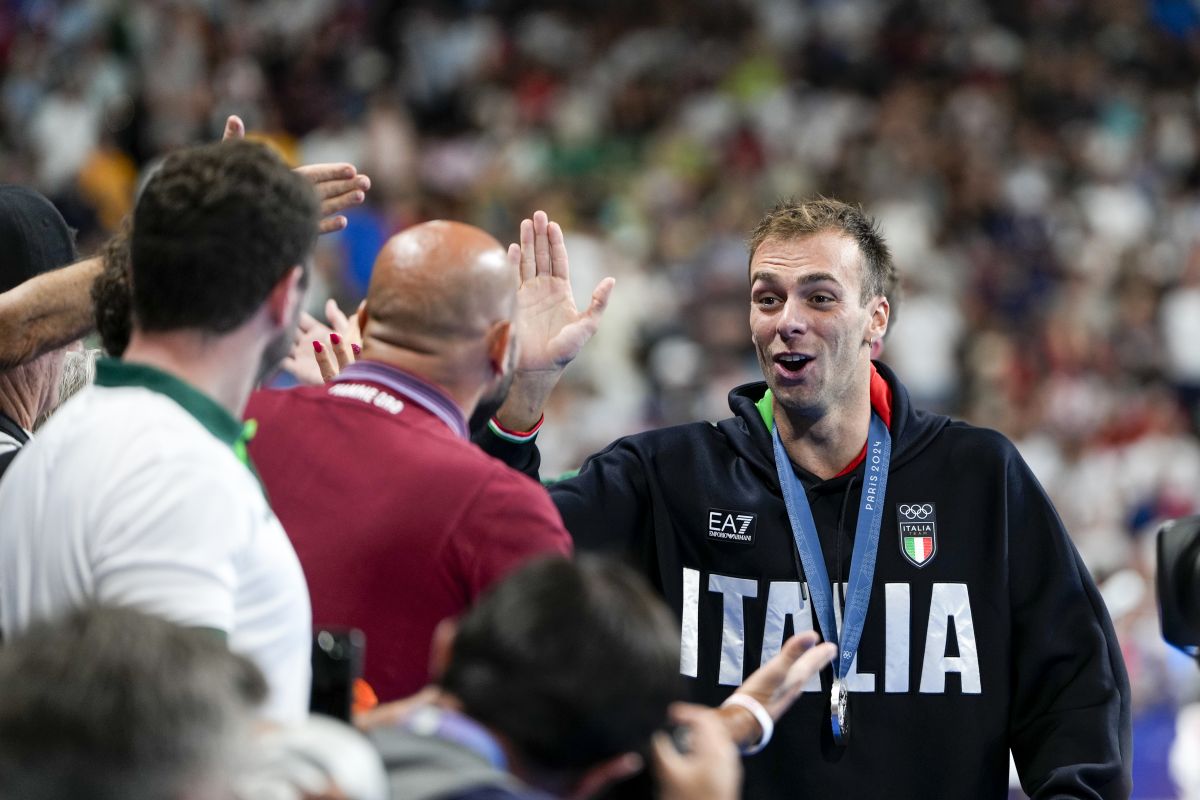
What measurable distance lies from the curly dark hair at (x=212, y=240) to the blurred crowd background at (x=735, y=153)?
822 cm

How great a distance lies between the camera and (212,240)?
241 cm

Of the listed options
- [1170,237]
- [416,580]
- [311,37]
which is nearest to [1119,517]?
[1170,237]

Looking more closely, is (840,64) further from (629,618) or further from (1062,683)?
(629,618)

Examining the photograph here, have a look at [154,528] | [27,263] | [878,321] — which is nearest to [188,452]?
[154,528]

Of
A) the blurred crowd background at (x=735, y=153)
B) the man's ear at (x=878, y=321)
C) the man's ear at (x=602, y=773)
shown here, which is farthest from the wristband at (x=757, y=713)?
the blurred crowd background at (x=735, y=153)

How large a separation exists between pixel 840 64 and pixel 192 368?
40.9ft

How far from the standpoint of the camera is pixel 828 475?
13.6 ft

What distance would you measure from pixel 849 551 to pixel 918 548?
0.17 meters

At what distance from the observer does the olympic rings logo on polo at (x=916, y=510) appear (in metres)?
4.03

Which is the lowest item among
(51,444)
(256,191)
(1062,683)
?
(1062,683)

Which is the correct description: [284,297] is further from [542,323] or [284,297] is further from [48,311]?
[542,323]

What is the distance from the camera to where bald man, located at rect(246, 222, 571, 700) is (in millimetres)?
2674

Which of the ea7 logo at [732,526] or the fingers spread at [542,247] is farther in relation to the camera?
the ea7 logo at [732,526]

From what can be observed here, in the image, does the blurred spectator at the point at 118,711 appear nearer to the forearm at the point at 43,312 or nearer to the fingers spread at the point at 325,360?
the forearm at the point at 43,312
